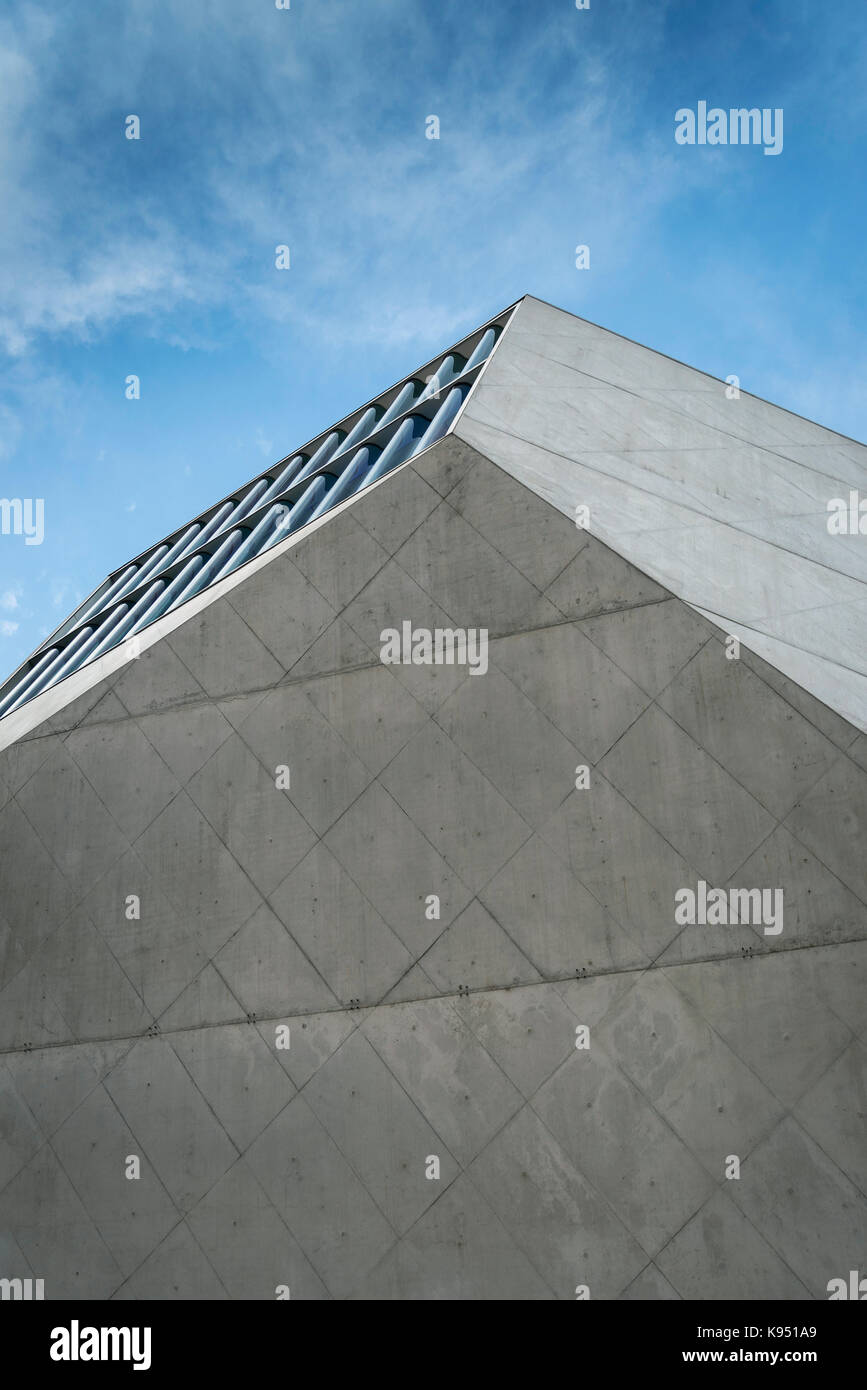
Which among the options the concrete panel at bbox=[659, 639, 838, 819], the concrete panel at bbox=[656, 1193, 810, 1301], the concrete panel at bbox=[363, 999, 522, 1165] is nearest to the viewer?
the concrete panel at bbox=[656, 1193, 810, 1301]

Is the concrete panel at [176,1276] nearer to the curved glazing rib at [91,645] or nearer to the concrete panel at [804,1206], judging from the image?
the concrete panel at [804,1206]

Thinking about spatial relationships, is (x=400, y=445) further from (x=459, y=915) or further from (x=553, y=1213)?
(x=553, y=1213)

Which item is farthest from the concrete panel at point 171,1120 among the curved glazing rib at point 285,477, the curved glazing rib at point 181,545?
the curved glazing rib at point 181,545

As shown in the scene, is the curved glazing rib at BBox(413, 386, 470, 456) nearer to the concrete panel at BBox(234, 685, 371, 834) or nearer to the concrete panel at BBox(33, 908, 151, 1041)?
the concrete panel at BBox(234, 685, 371, 834)

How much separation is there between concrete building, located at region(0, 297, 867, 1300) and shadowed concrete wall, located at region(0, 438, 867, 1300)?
0.14 feet

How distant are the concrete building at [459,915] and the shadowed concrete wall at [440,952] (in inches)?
1.7

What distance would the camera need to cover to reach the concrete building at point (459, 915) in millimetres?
13367

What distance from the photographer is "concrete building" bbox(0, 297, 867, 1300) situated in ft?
43.9

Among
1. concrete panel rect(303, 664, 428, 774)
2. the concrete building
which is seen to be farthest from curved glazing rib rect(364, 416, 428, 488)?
concrete panel rect(303, 664, 428, 774)

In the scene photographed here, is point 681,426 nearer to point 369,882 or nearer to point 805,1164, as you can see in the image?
point 369,882

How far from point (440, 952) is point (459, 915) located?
53cm
